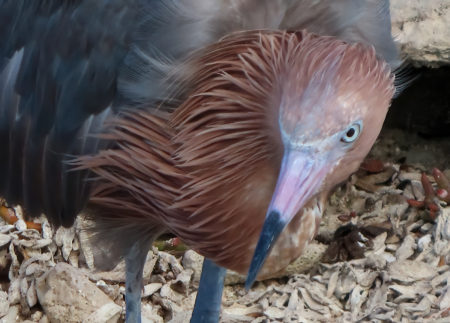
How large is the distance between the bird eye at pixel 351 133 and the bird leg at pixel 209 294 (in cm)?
135

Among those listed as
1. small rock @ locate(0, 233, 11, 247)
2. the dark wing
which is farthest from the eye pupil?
small rock @ locate(0, 233, 11, 247)

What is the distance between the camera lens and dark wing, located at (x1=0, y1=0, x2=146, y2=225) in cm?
295

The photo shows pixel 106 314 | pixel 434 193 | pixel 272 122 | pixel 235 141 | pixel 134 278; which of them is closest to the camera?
pixel 272 122

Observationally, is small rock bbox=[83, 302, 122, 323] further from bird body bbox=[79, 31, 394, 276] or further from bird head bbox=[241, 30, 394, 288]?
bird head bbox=[241, 30, 394, 288]

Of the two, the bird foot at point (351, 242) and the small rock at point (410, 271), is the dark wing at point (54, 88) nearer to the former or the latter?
the bird foot at point (351, 242)

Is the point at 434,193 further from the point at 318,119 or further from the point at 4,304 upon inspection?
the point at 318,119

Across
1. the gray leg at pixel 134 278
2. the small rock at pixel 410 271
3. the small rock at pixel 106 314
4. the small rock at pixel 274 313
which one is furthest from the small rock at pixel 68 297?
the small rock at pixel 410 271

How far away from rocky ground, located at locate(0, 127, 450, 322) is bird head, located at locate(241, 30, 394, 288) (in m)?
1.49

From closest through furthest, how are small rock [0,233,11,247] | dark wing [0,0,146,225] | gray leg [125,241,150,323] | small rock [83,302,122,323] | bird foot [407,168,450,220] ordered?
dark wing [0,0,146,225] → gray leg [125,241,150,323] → small rock [83,302,122,323] → small rock [0,233,11,247] → bird foot [407,168,450,220]

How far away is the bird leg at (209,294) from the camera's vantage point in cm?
353

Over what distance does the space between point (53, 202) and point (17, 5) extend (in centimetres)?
75

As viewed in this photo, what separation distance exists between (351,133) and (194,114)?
57 cm

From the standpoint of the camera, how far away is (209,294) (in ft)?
11.6

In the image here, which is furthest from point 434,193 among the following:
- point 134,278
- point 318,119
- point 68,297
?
point 318,119
